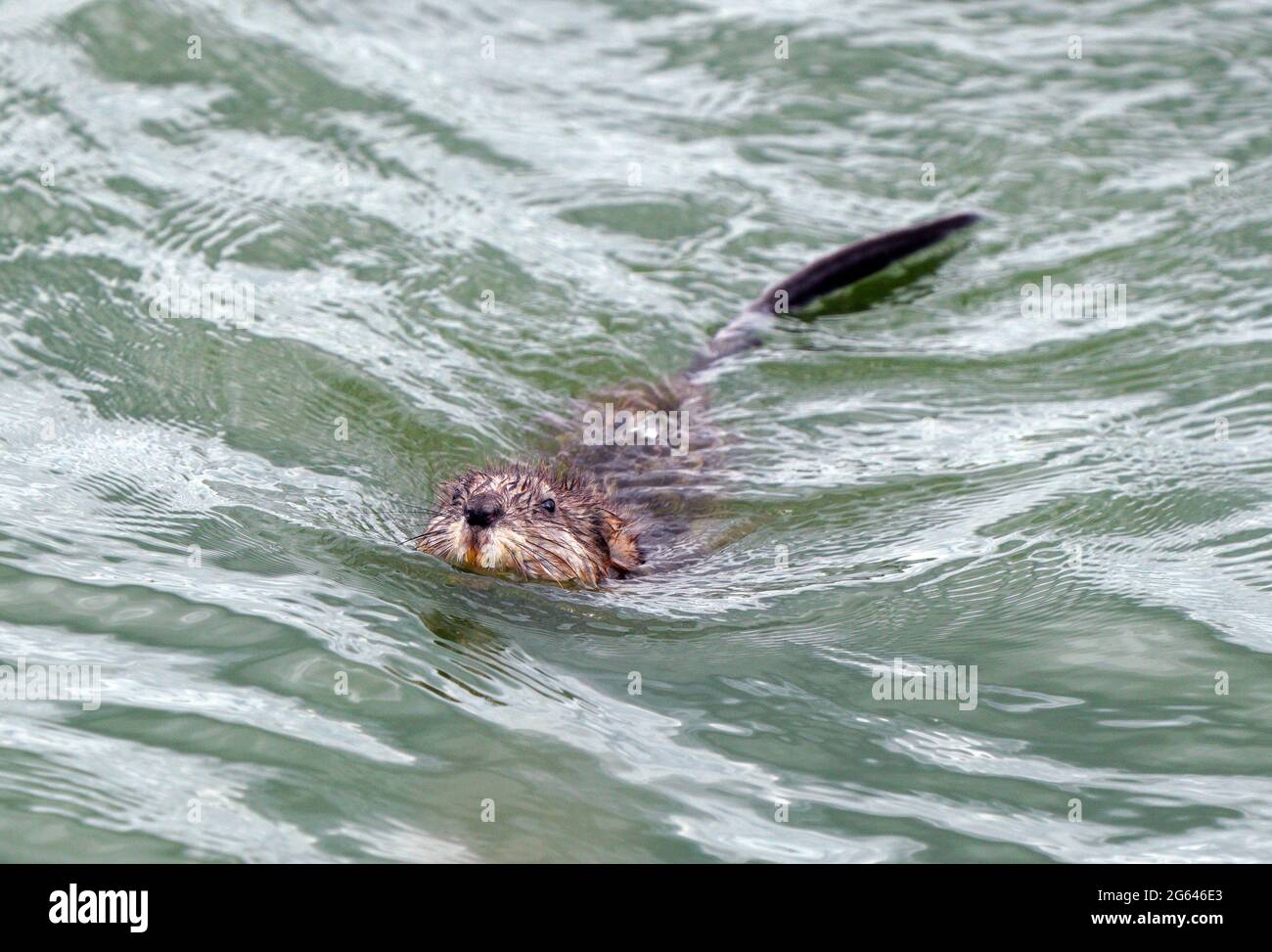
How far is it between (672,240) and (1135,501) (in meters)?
3.97

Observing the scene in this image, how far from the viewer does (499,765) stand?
16.9 ft

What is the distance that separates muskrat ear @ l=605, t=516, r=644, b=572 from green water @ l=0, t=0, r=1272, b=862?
0.27m

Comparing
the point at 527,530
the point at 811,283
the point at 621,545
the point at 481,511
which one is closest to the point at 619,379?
the point at 811,283

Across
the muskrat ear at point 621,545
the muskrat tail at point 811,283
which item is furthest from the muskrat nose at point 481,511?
the muskrat tail at point 811,283

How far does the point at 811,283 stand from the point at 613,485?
91.7 inches

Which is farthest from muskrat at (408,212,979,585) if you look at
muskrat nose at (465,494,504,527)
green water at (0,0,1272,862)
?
green water at (0,0,1272,862)

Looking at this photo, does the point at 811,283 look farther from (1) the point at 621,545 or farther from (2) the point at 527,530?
(2) the point at 527,530

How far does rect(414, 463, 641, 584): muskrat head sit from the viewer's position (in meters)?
6.29

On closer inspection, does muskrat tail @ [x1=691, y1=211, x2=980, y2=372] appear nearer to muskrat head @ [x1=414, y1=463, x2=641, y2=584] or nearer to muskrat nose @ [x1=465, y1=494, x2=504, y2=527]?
muskrat head @ [x1=414, y1=463, x2=641, y2=584]

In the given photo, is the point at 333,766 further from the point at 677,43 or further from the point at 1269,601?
the point at 677,43

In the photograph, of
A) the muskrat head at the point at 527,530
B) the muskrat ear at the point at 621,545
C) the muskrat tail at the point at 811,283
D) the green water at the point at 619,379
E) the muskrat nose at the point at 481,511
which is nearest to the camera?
the green water at the point at 619,379

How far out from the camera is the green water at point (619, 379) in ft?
16.7

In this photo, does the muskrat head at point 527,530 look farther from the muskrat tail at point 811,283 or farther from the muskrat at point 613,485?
the muskrat tail at point 811,283

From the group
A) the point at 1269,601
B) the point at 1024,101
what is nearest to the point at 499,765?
the point at 1269,601
